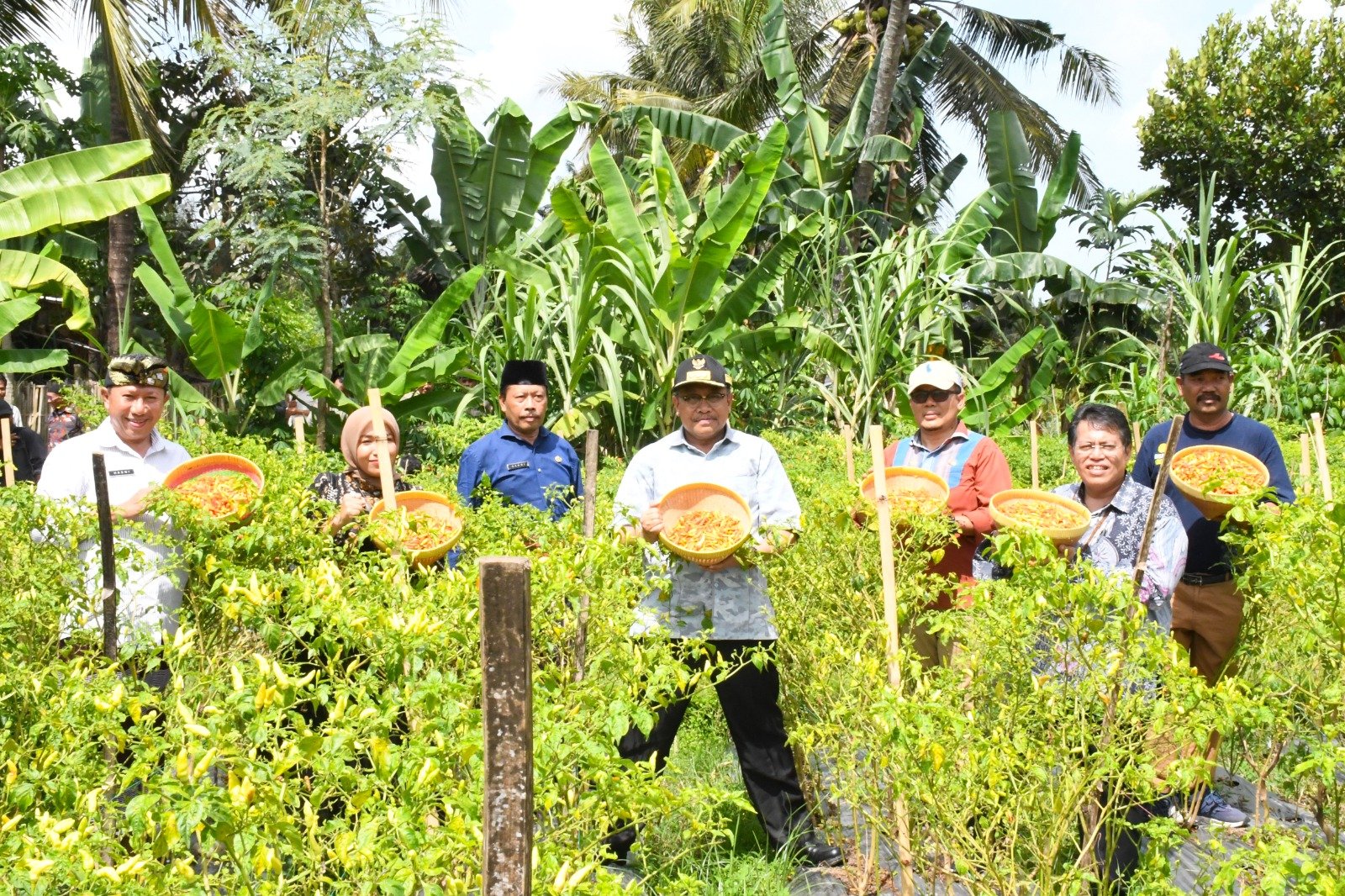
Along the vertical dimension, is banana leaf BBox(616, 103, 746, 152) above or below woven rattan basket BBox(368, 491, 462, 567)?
above

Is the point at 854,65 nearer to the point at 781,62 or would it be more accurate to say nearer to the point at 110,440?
the point at 781,62

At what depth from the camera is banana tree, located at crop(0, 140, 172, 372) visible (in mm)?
10703

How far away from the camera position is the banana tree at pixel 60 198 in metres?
10.7

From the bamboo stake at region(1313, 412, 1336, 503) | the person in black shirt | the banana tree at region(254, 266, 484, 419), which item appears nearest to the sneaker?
the bamboo stake at region(1313, 412, 1336, 503)

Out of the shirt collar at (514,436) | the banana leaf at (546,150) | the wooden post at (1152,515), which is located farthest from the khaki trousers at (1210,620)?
the banana leaf at (546,150)

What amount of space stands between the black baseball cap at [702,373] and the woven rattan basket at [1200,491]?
5.33ft

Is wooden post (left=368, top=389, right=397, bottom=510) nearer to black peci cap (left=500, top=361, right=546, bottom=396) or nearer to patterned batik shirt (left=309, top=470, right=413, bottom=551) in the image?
patterned batik shirt (left=309, top=470, right=413, bottom=551)

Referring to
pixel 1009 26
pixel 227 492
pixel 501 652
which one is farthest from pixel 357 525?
pixel 1009 26

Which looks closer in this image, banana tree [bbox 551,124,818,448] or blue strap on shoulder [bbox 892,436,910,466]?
blue strap on shoulder [bbox 892,436,910,466]

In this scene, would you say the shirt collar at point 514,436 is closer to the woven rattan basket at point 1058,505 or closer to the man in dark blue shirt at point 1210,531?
the woven rattan basket at point 1058,505

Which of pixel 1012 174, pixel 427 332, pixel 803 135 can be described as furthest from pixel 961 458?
pixel 1012 174

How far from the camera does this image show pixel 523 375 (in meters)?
5.24

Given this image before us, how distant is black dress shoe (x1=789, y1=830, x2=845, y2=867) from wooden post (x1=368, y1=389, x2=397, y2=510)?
174 cm

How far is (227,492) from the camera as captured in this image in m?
3.85
